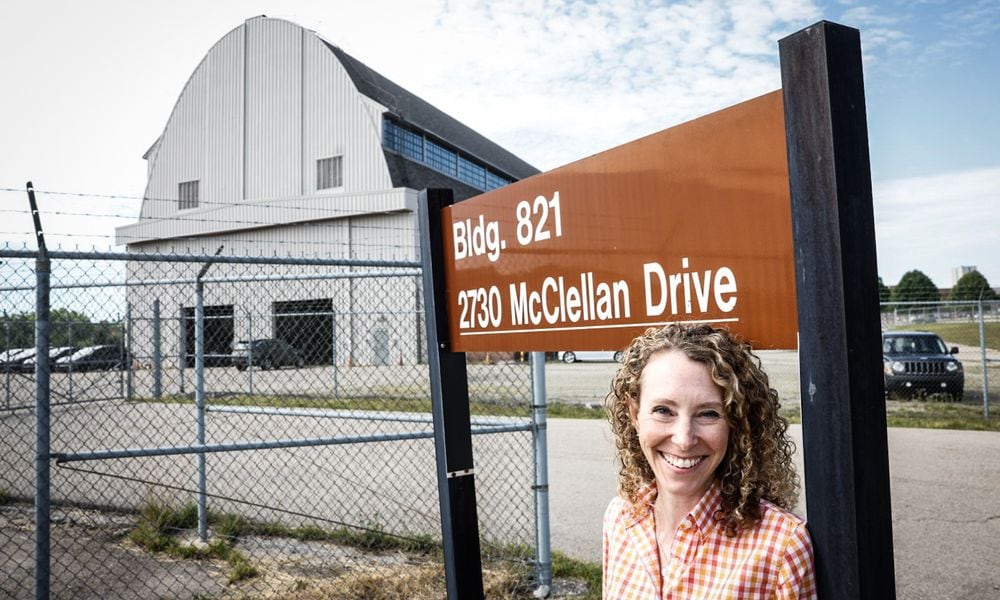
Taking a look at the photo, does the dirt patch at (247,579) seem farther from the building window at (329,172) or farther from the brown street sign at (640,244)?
the building window at (329,172)

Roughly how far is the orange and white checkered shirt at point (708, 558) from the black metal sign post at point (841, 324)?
0.05 metres

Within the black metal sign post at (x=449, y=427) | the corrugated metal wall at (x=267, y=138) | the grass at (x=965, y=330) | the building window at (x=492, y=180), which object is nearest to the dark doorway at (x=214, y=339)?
the corrugated metal wall at (x=267, y=138)

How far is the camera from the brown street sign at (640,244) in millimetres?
1287

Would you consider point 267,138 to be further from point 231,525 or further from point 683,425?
point 683,425

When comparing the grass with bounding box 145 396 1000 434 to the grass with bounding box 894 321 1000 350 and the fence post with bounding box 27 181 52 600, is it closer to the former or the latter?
the grass with bounding box 894 321 1000 350

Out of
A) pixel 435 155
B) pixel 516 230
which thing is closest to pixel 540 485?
pixel 516 230

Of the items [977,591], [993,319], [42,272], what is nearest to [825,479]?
[42,272]

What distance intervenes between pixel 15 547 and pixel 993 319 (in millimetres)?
16395

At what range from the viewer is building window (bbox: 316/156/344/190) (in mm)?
26891

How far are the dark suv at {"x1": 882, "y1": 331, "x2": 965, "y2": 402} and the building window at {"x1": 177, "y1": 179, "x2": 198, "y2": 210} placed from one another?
27.4 m

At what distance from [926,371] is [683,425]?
1343 cm

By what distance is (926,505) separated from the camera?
607cm

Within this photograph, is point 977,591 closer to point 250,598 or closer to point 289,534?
point 250,598

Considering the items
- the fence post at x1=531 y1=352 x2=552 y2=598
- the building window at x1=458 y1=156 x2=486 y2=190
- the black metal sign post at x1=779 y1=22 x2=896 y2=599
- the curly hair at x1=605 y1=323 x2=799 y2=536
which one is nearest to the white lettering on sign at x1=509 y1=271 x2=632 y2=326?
the curly hair at x1=605 y1=323 x2=799 y2=536
